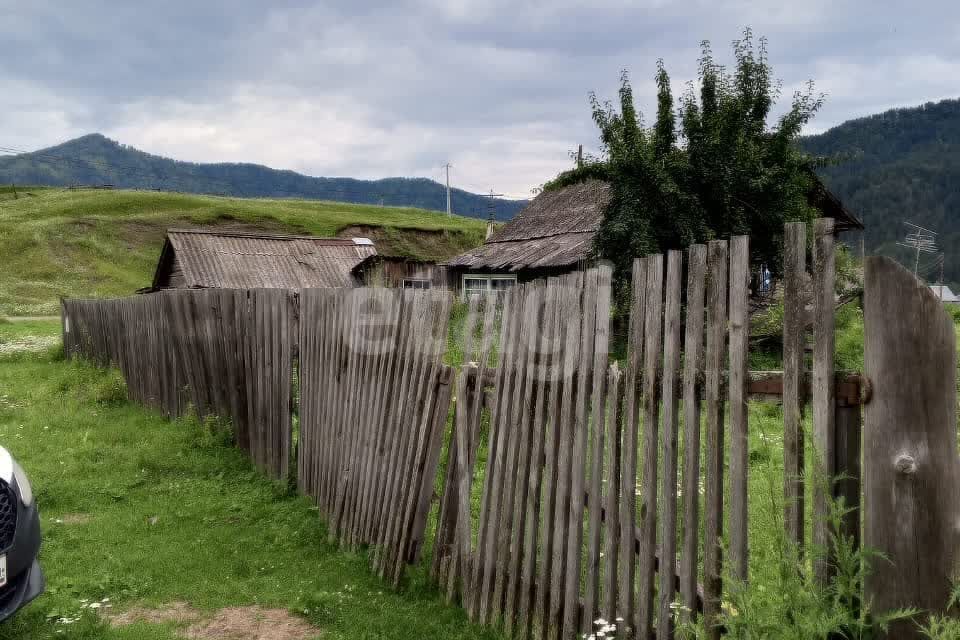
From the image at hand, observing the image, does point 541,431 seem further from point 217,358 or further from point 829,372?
point 217,358

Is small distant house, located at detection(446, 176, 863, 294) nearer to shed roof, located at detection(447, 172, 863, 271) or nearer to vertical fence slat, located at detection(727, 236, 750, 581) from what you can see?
shed roof, located at detection(447, 172, 863, 271)

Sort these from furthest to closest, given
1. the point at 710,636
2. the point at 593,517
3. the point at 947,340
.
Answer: the point at 593,517, the point at 710,636, the point at 947,340

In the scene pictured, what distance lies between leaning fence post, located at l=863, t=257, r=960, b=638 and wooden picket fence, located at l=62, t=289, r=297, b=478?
5.42 meters

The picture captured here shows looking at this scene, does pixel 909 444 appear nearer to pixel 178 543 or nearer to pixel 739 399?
pixel 739 399

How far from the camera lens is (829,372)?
7.59 ft

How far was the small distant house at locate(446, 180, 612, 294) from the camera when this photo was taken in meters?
24.1

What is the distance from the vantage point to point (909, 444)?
2176mm

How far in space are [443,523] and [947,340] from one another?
124 inches

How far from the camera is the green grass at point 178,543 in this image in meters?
4.31

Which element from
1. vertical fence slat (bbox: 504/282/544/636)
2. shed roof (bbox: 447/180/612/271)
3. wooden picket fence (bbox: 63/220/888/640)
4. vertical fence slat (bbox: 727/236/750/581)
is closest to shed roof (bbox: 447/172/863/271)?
shed roof (bbox: 447/180/612/271)

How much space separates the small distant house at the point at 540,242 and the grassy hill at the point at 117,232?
23768 millimetres

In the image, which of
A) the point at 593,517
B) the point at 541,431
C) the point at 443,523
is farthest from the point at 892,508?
the point at 443,523

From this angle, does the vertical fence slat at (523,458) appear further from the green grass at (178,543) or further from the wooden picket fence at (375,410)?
the wooden picket fence at (375,410)

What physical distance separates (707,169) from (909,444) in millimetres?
16574
